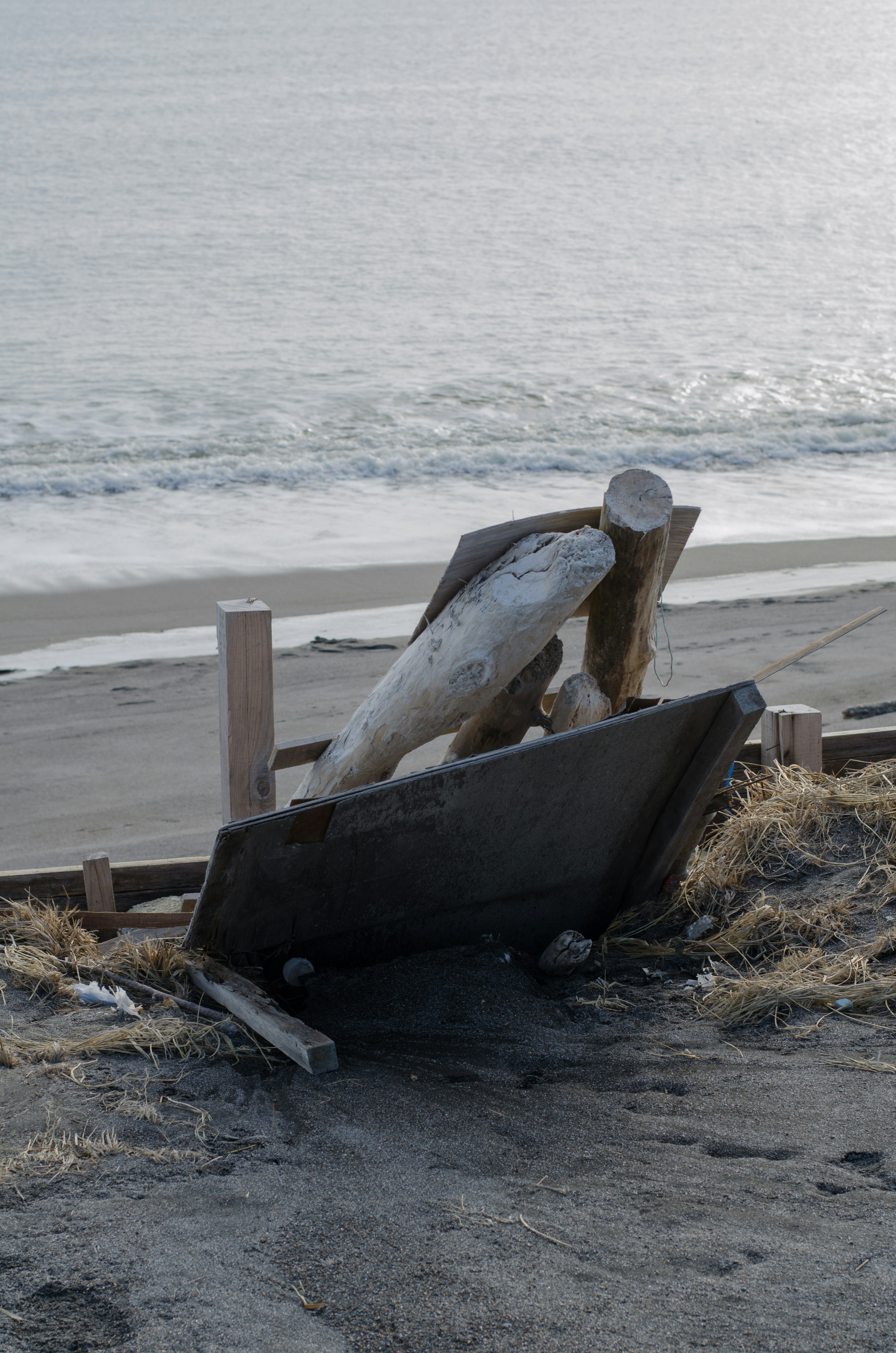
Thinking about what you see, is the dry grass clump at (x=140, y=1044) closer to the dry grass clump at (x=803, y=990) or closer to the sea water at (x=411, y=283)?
the dry grass clump at (x=803, y=990)

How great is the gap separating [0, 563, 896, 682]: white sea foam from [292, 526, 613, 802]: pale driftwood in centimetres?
494

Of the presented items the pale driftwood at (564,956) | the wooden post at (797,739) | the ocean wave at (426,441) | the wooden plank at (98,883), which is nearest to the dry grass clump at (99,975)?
the wooden plank at (98,883)

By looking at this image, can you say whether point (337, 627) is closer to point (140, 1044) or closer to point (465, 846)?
point (465, 846)

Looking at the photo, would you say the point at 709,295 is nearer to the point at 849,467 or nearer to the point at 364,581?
the point at 849,467

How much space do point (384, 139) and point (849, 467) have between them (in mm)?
38806

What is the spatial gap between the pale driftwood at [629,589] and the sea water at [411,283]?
757 centimetres

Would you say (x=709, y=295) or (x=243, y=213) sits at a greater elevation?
(x=243, y=213)

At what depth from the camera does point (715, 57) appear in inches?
2825

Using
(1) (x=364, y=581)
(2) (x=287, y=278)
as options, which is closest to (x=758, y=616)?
(1) (x=364, y=581)

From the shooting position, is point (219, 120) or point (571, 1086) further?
point (219, 120)

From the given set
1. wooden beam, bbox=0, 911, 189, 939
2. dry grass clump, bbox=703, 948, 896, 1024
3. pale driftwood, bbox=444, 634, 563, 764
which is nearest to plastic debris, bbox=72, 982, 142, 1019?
wooden beam, bbox=0, 911, 189, 939

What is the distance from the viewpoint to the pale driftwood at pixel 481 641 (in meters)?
3.13

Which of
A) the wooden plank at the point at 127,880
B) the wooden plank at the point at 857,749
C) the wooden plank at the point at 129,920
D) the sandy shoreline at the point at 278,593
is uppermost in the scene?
the sandy shoreline at the point at 278,593

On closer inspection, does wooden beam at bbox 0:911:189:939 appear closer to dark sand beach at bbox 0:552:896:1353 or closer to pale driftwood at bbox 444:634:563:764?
dark sand beach at bbox 0:552:896:1353
